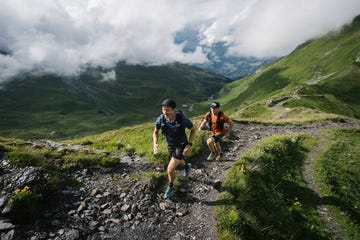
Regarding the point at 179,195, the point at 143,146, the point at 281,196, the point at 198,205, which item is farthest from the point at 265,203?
the point at 143,146

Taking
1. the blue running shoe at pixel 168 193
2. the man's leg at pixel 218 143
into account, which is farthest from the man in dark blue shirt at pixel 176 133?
the man's leg at pixel 218 143

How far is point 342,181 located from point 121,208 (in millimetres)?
13928

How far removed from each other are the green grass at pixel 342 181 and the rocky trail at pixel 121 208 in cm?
99

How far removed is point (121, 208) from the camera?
11070mm

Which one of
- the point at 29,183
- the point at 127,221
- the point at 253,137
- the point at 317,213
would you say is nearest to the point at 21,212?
the point at 29,183

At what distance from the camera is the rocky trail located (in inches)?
375

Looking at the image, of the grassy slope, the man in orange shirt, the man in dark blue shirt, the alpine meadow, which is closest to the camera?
the alpine meadow

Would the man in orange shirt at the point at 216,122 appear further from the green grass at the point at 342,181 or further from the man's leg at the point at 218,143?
the green grass at the point at 342,181

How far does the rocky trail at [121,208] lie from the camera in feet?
31.2

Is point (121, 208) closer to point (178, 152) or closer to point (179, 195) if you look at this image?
point (179, 195)

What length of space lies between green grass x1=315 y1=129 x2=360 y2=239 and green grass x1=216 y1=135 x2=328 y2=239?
4.21 ft

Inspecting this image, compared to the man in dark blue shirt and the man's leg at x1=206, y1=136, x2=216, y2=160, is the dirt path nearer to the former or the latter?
the man's leg at x1=206, y1=136, x2=216, y2=160

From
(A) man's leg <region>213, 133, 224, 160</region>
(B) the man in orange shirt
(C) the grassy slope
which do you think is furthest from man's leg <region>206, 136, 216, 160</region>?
(C) the grassy slope

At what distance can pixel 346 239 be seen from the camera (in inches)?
470
